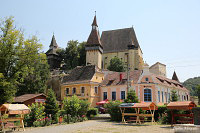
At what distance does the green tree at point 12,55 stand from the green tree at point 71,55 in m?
38.3

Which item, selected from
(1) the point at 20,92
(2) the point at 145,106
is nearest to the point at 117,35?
(1) the point at 20,92

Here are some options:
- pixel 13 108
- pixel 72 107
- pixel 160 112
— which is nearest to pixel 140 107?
pixel 160 112

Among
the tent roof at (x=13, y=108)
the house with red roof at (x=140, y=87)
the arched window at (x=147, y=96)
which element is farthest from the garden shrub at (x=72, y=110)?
the arched window at (x=147, y=96)

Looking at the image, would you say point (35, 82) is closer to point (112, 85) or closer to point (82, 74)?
point (82, 74)

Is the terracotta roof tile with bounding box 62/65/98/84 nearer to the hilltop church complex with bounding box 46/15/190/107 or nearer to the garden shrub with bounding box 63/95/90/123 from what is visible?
the hilltop church complex with bounding box 46/15/190/107

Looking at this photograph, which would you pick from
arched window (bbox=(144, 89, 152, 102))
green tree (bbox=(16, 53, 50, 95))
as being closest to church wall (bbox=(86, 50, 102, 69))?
green tree (bbox=(16, 53, 50, 95))

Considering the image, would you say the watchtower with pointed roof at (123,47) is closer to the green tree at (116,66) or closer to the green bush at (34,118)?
the green tree at (116,66)

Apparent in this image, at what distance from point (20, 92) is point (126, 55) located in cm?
4104

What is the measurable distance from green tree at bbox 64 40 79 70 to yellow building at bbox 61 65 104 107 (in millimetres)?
22312

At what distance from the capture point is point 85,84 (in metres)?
38.2

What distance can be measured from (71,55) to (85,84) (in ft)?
97.9

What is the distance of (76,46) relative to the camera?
2729 inches

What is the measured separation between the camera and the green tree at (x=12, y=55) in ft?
74.4

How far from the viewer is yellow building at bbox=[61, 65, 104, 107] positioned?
124 feet
